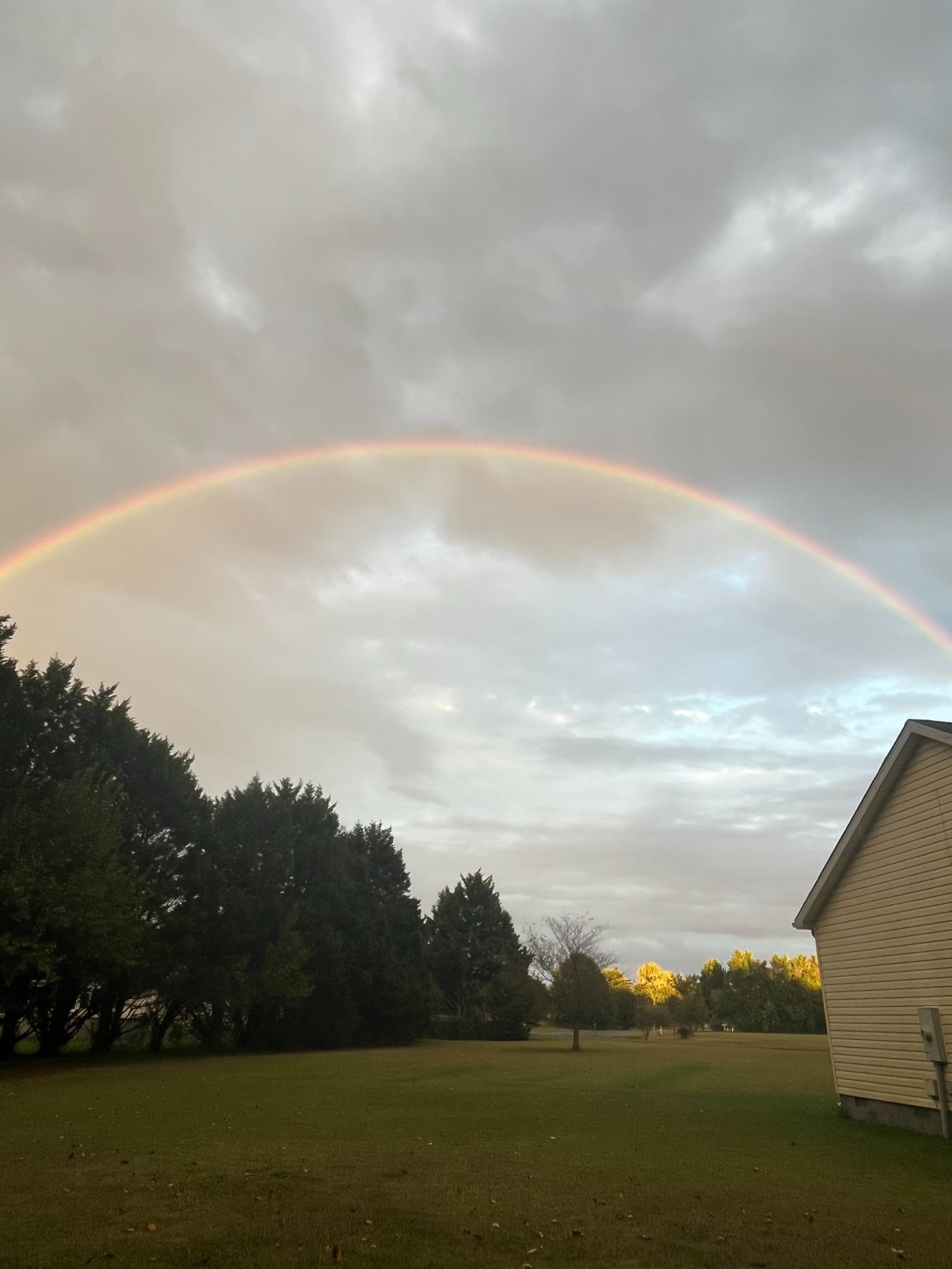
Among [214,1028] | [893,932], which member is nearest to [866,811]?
[893,932]

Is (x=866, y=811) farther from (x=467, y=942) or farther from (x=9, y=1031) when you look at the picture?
(x=467, y=942)

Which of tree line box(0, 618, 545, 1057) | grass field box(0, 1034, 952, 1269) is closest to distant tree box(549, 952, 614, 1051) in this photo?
tree line box(0, 618, 545, 1057)

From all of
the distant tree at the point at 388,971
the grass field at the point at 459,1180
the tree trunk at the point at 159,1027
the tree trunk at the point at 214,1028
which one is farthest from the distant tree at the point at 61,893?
the distant tree at the point at 388,971

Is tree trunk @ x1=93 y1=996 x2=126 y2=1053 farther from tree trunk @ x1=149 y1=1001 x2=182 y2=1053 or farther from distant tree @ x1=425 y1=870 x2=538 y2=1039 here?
distant tree @ x1=425 y1=870 x2=538 y2=1039

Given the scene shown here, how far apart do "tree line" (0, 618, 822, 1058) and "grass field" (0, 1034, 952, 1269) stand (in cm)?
739

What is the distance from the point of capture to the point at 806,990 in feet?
293

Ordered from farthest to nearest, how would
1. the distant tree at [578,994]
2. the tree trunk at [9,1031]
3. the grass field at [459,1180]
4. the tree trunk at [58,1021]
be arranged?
the distant tree at [578,994] → the tree trunk at [58,1021] → the tree trunk at [9,1031] → the grass field at [459,1180]

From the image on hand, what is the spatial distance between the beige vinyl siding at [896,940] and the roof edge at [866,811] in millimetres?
135

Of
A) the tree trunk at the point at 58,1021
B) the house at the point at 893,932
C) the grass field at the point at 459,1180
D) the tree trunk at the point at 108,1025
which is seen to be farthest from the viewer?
the tree trunk at the point at 108,1025

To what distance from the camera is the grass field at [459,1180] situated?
8.00m

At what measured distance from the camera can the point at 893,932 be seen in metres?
17.7

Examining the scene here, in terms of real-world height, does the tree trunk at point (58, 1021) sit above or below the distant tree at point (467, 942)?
below

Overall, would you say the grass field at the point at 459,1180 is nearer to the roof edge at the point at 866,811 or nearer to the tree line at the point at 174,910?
the roof edge at the point at 866,811

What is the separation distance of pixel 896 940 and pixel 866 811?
2.55 meters
